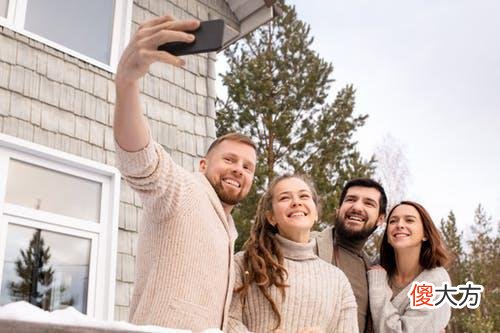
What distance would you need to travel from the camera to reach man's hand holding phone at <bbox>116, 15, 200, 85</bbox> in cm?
112

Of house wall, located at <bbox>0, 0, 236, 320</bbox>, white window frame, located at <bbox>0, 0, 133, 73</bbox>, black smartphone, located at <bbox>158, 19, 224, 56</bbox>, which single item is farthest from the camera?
white window frame, located at <bbox>0, 0, 133, 73</bbox>

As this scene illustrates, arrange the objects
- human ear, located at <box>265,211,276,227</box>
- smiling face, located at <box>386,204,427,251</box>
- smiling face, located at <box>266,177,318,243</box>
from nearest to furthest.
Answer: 1. smiling face, located at <box>266,177,318,243</box>
2. human ear, located at <box>265,211,276,227</box>
3. smiling face, located at <box>386,204,427,251</box>

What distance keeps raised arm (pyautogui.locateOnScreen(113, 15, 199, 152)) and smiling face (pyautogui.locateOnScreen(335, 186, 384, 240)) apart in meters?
1.48

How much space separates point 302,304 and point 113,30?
3591 mm

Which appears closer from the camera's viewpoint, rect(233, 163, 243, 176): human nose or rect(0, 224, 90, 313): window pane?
rect(233, 163, 243, 176): human nose

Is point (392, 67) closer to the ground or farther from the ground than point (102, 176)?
farther from the ground

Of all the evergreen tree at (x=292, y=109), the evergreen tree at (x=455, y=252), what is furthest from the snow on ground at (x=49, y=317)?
the evergreen tree at (x=455, y=252)

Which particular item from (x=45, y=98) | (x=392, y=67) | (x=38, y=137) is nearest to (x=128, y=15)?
(x=45, y=98)

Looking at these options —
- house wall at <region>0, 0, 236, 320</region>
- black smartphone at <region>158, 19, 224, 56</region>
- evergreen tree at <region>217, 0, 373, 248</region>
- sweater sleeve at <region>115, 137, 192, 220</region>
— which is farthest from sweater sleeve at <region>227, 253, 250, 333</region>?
evergreen tree at <region>217, 0, 373, 248</region>

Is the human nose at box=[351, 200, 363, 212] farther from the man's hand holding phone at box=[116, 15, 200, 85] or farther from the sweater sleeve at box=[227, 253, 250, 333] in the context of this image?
the man's hand holding phone at box=[116, 15, 200, 85]

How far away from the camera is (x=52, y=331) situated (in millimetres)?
712

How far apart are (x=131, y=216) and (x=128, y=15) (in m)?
1.77

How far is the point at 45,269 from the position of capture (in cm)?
386

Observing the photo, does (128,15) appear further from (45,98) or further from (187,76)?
(45,98)
